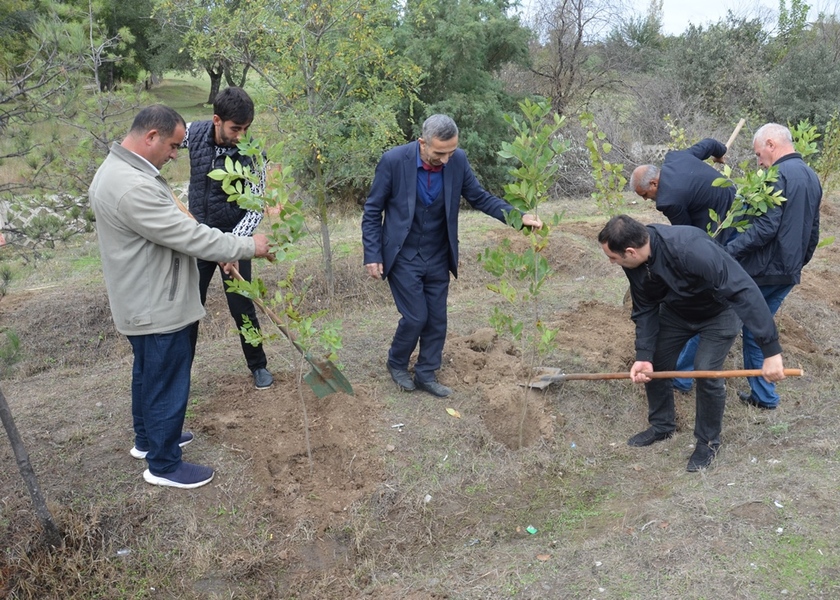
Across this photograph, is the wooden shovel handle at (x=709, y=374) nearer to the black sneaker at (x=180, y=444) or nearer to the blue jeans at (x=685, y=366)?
the blue jeans at (x=685, y=366)

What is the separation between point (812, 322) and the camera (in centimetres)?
599

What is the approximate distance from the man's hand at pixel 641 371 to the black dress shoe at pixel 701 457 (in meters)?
0.55

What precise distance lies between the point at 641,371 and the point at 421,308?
4.83 ft

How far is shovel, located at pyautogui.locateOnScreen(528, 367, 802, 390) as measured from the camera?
3.54 metres

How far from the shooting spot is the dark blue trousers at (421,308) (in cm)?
438

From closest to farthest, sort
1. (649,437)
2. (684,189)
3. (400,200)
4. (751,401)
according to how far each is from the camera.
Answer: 1. (400,200)
2. (649,437)
3. (684,189)
4. (751,401)

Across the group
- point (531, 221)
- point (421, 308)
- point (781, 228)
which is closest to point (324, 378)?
point (421, 308)

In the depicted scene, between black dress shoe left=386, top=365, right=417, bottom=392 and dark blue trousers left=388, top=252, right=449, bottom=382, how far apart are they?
0.04 m

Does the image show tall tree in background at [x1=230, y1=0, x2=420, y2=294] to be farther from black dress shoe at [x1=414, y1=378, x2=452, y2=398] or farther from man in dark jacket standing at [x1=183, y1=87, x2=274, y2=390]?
black dress shoe at [x1=414, y1=378, x2=452, y2=398]

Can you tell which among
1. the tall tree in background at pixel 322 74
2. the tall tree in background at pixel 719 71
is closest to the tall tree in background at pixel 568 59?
the tall tree in background at pixel 719 71

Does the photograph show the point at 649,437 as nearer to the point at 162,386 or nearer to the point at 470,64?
the point at 162,386

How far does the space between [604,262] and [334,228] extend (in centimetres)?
421

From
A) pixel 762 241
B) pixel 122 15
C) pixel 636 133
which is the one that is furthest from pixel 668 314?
pixel 122 15

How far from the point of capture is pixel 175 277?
320 centimetres
